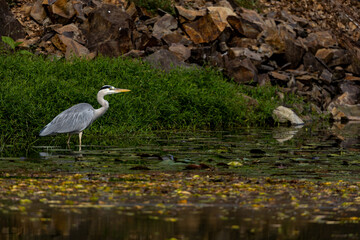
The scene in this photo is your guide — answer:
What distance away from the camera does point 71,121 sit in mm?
13117

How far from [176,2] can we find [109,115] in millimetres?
13142

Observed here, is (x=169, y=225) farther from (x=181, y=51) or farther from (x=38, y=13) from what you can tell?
(x=38, y=13)

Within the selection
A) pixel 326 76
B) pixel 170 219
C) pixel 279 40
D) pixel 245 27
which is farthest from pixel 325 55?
pixel 170 219

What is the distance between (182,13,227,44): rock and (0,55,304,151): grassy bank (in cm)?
387

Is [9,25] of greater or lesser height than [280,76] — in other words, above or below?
above

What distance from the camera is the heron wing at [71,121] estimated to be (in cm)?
1295

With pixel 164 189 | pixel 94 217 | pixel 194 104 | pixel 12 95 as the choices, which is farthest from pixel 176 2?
pixel 94 217

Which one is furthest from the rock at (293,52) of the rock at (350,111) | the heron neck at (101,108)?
the heron neck at (101,108)

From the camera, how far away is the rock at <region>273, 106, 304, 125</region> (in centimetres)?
2063

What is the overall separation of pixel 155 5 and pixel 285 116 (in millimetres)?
8276

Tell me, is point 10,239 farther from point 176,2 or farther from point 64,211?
point 176,2

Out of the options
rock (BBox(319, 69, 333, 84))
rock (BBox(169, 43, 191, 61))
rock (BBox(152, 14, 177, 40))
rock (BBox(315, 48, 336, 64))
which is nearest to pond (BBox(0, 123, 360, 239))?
rock (BBox(169, 43, 191, 61))

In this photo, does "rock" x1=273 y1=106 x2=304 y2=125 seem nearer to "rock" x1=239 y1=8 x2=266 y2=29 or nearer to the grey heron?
"rock" x1=239 y1=8 x2=266 y2=29

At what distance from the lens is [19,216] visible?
654 cm
